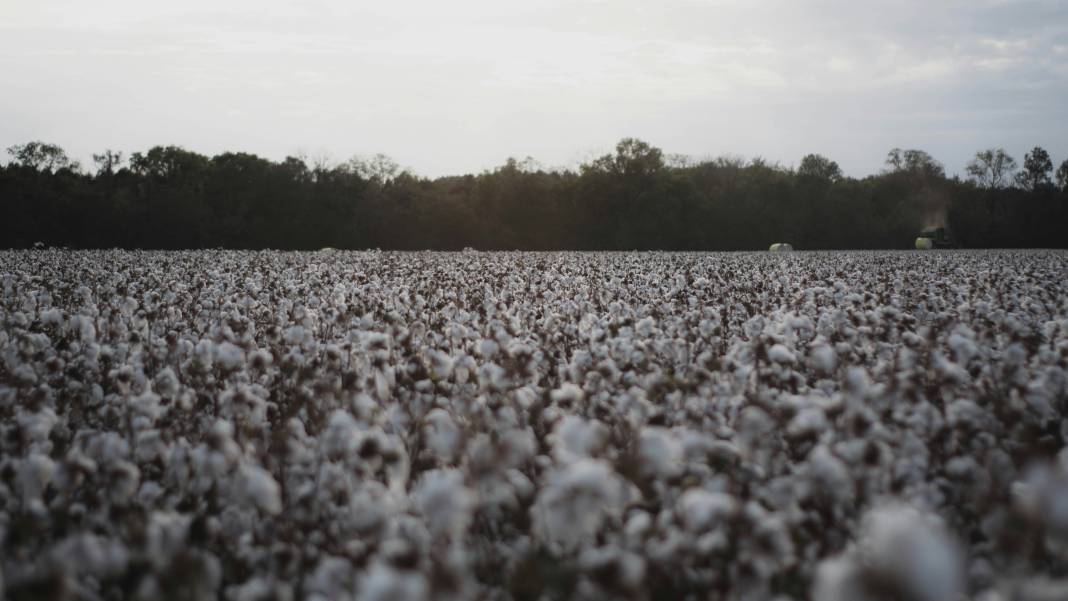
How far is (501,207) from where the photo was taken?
7612 cm

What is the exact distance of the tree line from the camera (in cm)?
5884

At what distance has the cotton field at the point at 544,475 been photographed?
2.88 meters

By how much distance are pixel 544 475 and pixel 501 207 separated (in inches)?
2838

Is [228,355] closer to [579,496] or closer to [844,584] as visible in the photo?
[579,496]

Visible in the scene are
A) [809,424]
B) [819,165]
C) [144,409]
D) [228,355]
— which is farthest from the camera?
[819,165]

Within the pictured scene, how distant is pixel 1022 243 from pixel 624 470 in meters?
93.6

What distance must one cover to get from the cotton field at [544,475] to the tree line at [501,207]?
2196 inches

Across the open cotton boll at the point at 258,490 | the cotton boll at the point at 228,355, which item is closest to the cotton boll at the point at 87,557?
the open cotton boll at the point at 258,490

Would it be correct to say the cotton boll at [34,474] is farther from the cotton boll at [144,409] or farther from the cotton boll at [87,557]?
the cotton boll at [144,409]

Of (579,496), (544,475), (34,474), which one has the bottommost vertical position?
(544,475)

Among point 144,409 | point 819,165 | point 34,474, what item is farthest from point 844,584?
point 819,165

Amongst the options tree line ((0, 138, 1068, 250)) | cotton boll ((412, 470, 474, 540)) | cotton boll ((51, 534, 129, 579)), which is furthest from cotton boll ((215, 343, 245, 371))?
tree line ((0, 138, 1068, 250))

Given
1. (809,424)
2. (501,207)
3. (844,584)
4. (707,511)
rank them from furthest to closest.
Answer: (501,207), (809,424), (707,511), (844,584)

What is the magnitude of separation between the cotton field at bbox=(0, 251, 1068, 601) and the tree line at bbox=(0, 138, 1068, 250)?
55.8 meters
